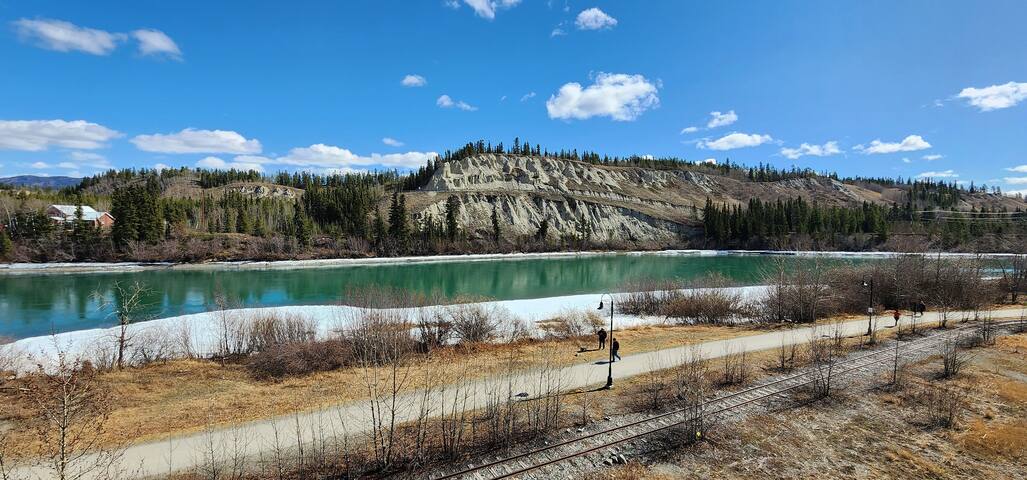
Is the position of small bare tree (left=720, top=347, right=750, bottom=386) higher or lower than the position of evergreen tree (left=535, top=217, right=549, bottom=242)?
lower

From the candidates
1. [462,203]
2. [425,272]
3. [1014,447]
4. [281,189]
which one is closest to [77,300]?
[425,272]

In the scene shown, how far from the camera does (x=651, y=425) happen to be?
12.8 meters

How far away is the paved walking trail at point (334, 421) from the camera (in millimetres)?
10469

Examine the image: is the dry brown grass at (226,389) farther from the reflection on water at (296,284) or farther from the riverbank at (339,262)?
the riverbank at (339,262)

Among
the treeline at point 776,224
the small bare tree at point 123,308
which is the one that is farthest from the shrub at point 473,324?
the treeline at point 776,224

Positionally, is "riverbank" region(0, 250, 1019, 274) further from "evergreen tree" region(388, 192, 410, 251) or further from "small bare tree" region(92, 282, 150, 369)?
"small bare tree" region(92, 282, 150, 369)

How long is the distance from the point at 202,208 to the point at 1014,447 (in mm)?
123845

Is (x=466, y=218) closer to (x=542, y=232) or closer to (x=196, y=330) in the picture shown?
(x=542, y=232)

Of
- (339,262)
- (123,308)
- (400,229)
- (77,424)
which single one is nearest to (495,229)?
(400,229)

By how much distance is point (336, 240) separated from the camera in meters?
87.1

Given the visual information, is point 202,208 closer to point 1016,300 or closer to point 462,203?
point 462,203

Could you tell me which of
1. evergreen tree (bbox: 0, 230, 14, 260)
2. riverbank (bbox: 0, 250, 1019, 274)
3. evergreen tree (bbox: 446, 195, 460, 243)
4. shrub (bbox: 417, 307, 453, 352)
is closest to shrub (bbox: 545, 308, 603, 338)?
shrub (bbox: 417, 307, 453, 352)

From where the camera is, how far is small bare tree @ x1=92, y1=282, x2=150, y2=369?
19531 millimetres

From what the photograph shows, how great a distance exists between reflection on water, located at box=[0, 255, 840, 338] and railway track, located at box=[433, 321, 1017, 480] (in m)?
20.9
